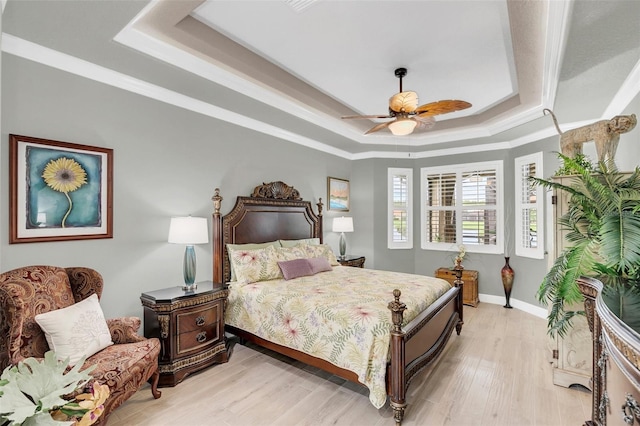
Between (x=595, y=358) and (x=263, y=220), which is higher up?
(x=263, y=220)

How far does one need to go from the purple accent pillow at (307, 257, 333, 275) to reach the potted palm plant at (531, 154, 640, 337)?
91.7 inches

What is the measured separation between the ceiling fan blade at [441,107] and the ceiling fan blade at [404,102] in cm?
7

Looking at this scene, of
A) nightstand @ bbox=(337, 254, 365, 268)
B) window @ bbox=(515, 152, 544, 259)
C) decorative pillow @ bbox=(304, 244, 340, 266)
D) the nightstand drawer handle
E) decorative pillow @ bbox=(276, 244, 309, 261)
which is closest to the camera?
the nightstand drawer handle

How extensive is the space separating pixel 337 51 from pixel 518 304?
15.7ft

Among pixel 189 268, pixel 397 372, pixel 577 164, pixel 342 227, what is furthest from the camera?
pixel 342 227

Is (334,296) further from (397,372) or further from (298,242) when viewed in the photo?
(298,242)

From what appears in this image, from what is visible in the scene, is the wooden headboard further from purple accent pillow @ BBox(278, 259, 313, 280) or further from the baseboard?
the baseboard

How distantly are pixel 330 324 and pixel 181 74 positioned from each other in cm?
264

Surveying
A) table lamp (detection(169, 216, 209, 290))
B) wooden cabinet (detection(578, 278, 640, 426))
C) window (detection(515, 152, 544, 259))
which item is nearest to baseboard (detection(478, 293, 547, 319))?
window (detection(515, 152, 544, 259))

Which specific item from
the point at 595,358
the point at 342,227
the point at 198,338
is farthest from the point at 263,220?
the point at 595,358

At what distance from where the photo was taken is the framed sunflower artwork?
2342 mm

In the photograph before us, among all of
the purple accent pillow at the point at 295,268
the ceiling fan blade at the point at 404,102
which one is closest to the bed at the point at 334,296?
the purple accent pillow at the point at 295,268

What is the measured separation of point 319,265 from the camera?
13.2 feet

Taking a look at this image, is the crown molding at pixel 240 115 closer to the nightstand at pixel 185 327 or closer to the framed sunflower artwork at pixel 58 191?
the framed sunflower artwork at pixel 58 191
